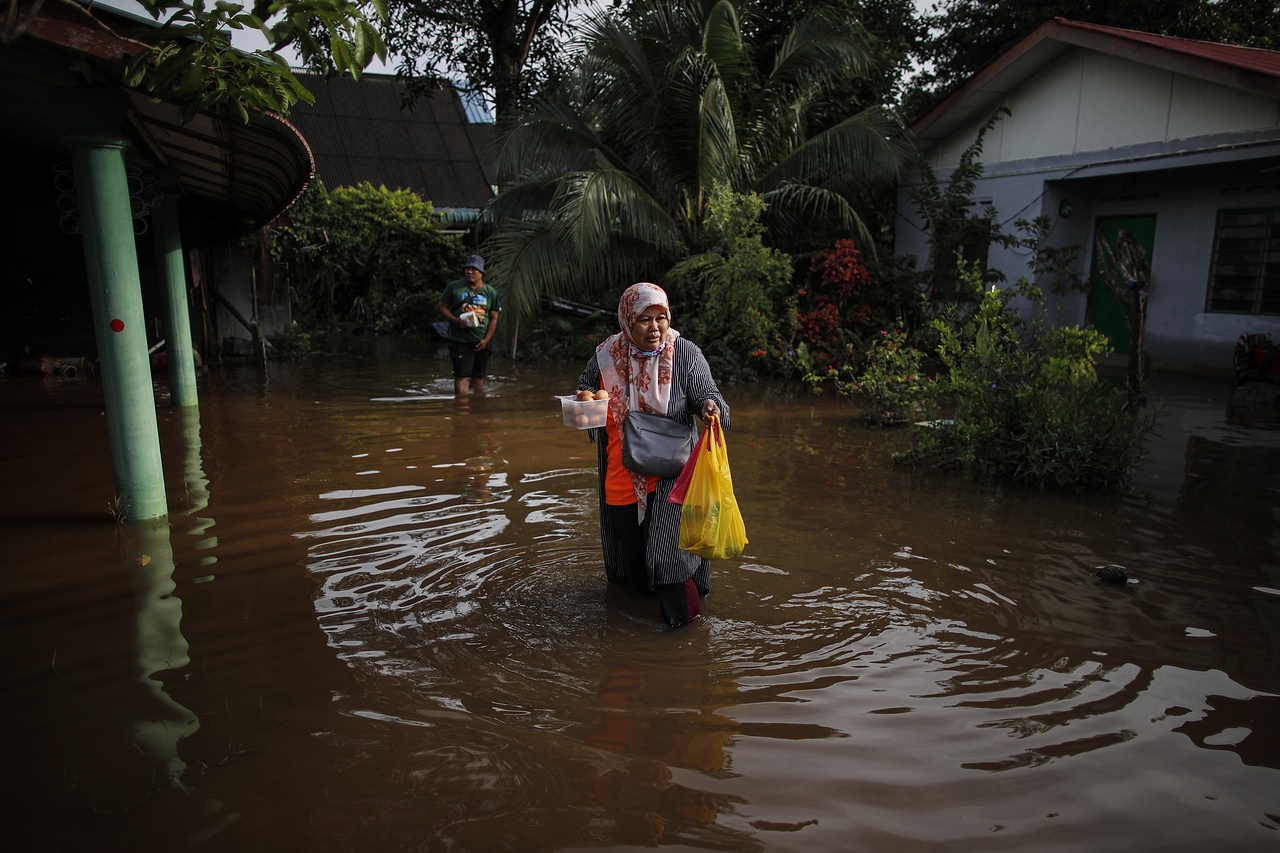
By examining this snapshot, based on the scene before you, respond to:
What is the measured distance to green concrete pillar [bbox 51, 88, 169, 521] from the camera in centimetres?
527

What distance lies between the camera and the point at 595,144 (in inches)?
541

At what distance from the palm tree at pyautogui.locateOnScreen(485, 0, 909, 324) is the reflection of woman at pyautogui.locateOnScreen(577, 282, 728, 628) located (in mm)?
8027

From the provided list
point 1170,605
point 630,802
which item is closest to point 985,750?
point 630,802

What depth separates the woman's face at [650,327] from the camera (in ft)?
13.8

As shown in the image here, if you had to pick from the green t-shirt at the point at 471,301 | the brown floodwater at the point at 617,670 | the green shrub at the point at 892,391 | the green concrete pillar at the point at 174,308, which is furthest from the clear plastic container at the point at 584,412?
the green concrete pillar at the point at 174,308

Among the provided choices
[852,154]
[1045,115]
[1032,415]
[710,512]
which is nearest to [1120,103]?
[1045,115]

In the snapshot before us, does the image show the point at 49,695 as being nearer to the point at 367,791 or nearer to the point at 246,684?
the point at 246,684

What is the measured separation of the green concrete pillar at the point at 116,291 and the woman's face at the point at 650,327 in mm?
3142

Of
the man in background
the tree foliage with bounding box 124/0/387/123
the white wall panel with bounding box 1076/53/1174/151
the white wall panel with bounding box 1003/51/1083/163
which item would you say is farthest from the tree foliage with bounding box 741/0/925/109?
the tree foliage with bounding box 124/0/387/123

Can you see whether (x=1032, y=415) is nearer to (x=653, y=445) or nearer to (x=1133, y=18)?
(x=653, y=445)

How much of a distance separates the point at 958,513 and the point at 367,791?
452cm

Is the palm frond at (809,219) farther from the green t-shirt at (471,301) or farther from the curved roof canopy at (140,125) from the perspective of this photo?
the curved roof canopy at (140,125)

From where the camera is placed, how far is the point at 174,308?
10.1 m

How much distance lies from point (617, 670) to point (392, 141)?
23.5 metres
